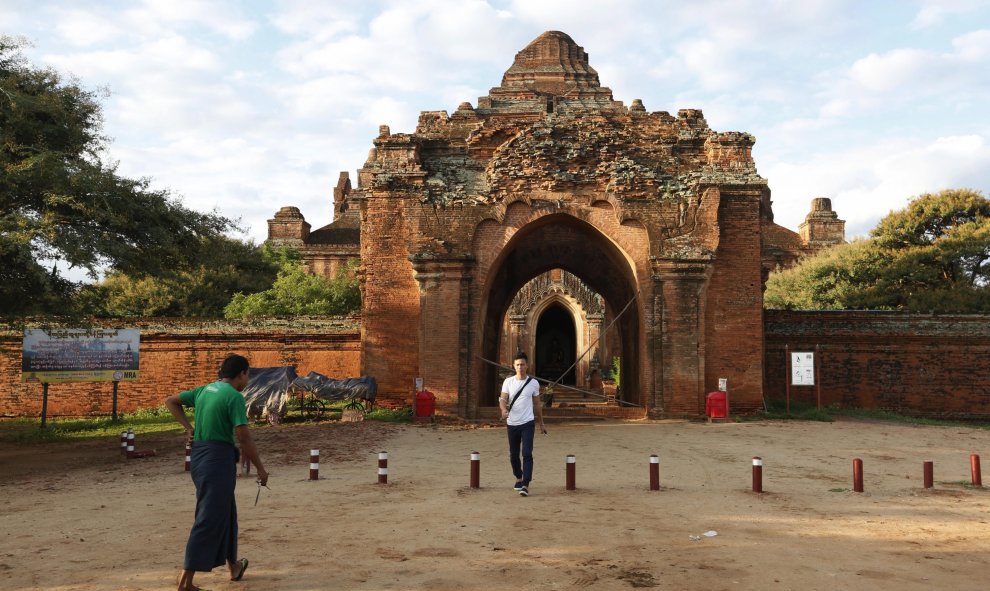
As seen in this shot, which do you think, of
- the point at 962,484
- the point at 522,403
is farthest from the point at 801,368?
the point at 522,403

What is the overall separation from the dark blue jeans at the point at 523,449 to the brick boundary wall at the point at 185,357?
11.4 metres

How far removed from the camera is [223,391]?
492cm

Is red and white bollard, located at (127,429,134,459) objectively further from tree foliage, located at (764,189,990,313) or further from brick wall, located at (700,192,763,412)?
tree foliage, located at (764,189,990,313)

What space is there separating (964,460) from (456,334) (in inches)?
362

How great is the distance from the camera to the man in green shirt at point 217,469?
4.64m

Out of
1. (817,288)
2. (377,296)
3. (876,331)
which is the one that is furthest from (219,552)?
(817,288)

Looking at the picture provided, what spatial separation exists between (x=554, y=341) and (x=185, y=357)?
2089 cm

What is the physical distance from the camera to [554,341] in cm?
3678

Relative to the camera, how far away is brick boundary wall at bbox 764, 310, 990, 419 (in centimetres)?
1831

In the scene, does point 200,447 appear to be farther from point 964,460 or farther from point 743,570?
point 964,460

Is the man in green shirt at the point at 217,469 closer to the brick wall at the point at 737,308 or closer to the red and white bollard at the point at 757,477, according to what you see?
the red and white bollard at the point at 757,477

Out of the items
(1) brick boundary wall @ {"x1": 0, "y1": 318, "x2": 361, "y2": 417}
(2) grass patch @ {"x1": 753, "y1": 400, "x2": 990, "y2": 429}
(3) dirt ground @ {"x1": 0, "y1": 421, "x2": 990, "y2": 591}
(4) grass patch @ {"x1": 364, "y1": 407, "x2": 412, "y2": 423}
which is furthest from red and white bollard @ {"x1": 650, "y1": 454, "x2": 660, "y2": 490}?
(1) brick boundary wall @ {"x1": 0, "y1": 318, "x2": 361, "y2": 417}

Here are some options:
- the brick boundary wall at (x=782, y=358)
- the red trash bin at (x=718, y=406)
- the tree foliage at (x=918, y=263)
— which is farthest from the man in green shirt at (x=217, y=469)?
the tree foliage at (x=918, y=263)

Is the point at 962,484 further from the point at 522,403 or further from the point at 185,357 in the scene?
the point at 185,357
